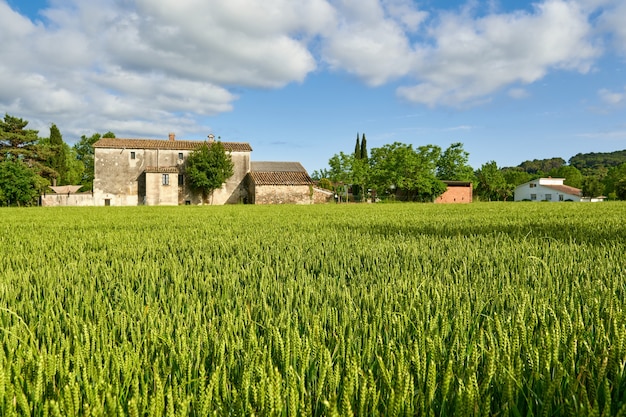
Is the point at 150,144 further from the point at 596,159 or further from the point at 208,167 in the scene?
the point at 596,159

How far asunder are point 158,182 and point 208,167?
525 centimetres

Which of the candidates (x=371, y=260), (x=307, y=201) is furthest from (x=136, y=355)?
(x=307, y=201)

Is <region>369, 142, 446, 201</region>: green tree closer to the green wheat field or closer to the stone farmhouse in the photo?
the stone farmhouse

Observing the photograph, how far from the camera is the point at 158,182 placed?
136ft

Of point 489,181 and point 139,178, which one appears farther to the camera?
point 489,181

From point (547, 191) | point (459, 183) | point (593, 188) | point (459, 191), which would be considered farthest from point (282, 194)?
point (547, 191)

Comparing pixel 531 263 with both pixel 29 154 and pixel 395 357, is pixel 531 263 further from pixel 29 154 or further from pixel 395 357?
Answer: pixel 29 154

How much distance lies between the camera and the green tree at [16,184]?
106 feet

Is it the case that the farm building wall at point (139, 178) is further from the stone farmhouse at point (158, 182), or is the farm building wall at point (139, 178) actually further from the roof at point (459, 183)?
the roof at point (459, 183)

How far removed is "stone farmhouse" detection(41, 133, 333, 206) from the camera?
135 feet

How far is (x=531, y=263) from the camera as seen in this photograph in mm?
3090

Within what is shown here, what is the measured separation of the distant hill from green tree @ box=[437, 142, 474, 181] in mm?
88642

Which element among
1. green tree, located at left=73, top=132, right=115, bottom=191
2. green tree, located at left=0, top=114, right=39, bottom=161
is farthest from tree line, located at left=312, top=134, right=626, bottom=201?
green tree, located at left=73, top=132, right=115, bottom=191

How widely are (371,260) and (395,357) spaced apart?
2078 mm
